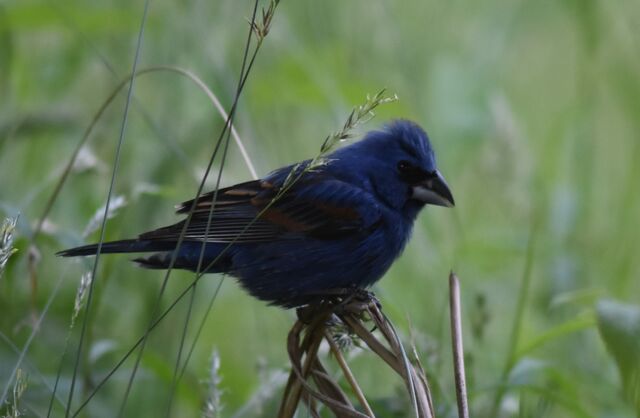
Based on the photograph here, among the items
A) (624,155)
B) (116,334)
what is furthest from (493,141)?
(624,155)

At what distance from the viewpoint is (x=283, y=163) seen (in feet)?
15.3

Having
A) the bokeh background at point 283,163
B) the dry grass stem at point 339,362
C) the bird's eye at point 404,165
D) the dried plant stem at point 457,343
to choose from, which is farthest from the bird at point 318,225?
the dried plant stem at point 457,343

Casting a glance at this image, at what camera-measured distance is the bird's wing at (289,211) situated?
9.60 feet

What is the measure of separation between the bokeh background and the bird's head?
351 millimetres

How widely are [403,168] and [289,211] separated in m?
0.35

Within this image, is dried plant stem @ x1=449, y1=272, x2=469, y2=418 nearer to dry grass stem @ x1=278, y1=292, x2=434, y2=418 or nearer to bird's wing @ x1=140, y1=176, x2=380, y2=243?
dry grass stem @ x1=278, y1=292, x2=434, y2=418

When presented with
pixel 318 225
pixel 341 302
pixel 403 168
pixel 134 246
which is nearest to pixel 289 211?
pixel 318 225

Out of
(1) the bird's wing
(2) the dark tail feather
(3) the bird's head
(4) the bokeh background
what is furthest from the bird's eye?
(2) the dark tail feather

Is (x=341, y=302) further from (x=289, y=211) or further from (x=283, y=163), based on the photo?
(x=283, y=163)

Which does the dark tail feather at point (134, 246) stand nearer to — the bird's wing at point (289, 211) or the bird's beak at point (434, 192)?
the bird's wing at point (289, 211)

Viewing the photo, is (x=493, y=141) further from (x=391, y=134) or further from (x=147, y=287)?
(x=147, y=287)

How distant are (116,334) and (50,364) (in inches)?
19.9

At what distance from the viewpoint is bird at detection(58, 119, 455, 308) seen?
9.34 ft

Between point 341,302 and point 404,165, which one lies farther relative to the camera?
point 404,165
